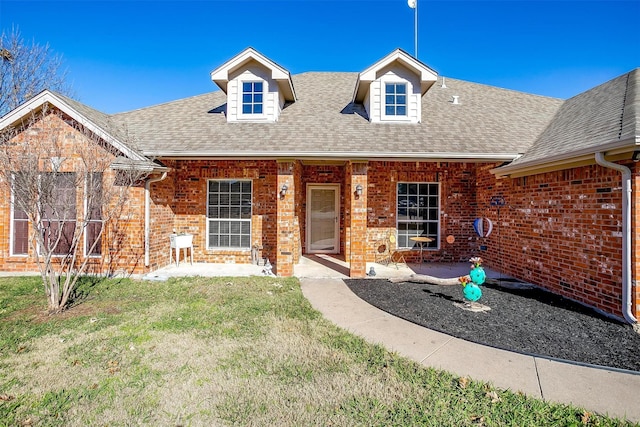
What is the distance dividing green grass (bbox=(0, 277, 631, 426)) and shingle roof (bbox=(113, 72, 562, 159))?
14.6ft

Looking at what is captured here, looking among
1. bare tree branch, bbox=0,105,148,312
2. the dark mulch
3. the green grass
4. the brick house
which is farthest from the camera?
the brick house

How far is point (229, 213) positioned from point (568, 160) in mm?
8540

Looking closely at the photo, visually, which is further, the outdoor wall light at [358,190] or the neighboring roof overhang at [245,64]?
the neighboring roof overhang at [245,64]

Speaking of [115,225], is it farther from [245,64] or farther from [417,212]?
[417,212]

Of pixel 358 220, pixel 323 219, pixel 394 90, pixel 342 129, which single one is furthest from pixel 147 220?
pixel 394 90

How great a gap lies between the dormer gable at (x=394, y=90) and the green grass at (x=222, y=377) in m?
6.86

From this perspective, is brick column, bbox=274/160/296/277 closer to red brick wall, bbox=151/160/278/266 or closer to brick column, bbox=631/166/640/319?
red brick wall, bbox=151/160/278/266

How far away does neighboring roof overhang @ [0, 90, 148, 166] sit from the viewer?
767 centimetres

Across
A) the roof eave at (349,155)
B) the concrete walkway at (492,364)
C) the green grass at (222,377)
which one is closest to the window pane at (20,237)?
the green grass at (222,377)

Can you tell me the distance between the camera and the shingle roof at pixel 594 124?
17.8 ft

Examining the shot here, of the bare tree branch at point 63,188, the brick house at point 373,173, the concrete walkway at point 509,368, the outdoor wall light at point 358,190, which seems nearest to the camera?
the concrete walkway at point 509,368

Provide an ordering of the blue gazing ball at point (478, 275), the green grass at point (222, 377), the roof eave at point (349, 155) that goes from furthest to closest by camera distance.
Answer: the roof eave at point (349, 155), the blue gazing ball at point (478, 275), the green grass at point (222, 377)

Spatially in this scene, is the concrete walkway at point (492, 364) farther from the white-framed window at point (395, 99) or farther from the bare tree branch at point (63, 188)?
the white-framed window at point (395, 99)

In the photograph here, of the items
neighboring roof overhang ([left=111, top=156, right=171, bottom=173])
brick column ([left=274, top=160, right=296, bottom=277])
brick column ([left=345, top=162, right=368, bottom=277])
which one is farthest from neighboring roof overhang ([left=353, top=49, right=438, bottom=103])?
neighboring roof overhang ([left=111, top=156, right=171, bottom=173])
